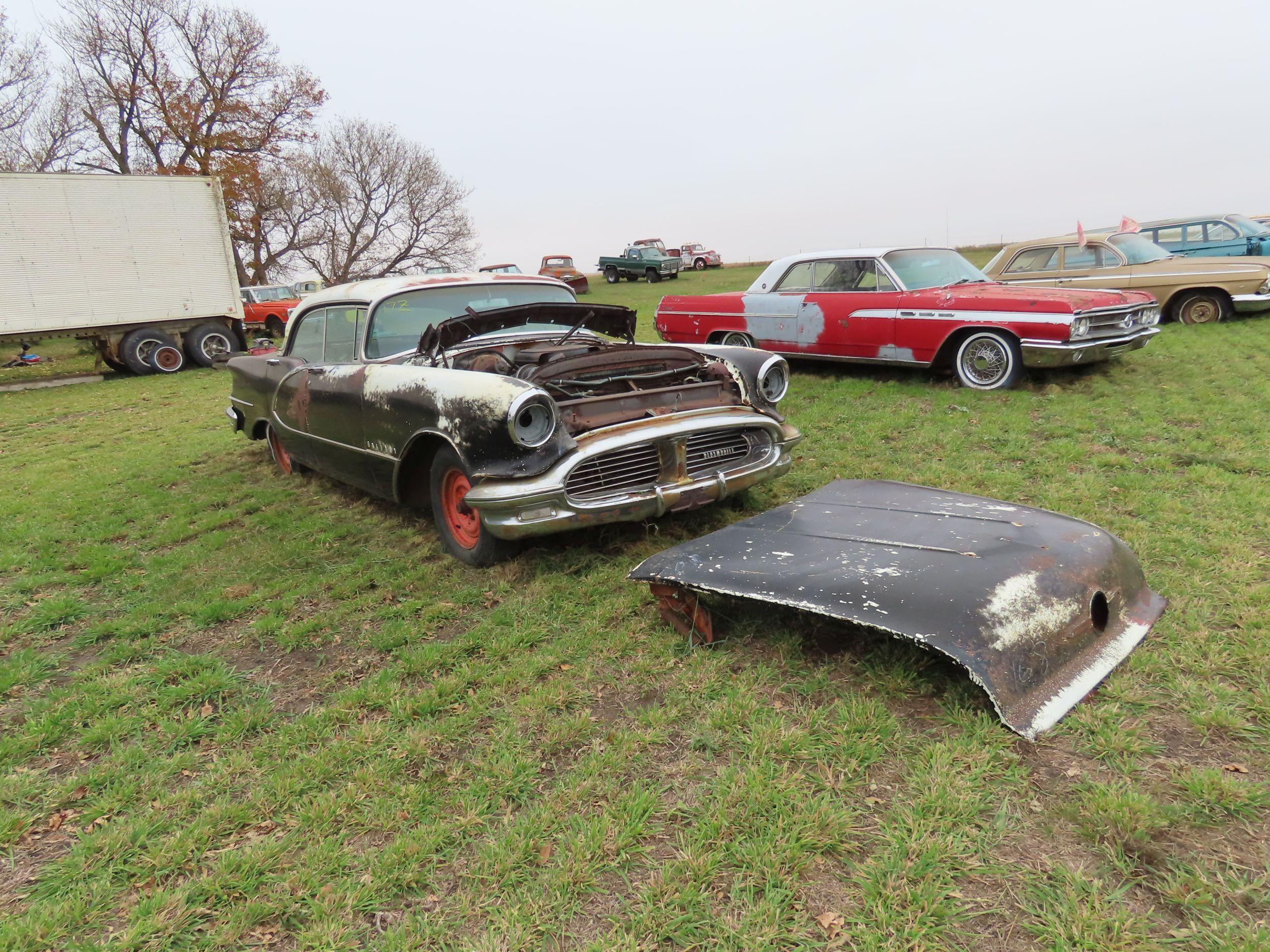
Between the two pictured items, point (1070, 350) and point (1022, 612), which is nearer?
point (1022, 612)

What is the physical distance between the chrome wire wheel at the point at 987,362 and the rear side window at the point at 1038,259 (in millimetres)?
3516

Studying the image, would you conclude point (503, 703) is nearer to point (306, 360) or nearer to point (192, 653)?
point (192, 653)

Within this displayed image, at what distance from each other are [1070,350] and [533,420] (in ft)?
16.9

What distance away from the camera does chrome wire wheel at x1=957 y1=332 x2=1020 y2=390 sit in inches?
254

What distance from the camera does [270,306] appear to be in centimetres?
1856

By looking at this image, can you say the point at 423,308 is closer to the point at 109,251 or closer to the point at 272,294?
the point at 109,251

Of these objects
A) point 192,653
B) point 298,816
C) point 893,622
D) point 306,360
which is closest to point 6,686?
point 192,653

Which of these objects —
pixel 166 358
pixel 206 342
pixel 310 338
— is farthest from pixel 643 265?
pixel 310 338

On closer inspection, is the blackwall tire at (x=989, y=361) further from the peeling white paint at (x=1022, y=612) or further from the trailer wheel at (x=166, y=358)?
the trailer wheel at (x=166, y=358)

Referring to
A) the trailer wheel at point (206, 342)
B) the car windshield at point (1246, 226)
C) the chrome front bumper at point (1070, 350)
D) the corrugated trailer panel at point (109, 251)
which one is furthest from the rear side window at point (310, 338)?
the car windshield at point (1246, 226)

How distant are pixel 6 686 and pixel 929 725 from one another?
3.40 metres

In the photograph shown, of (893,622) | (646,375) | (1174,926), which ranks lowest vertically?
(1174,926)

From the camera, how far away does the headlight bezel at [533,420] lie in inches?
122

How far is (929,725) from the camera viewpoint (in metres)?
2.20
